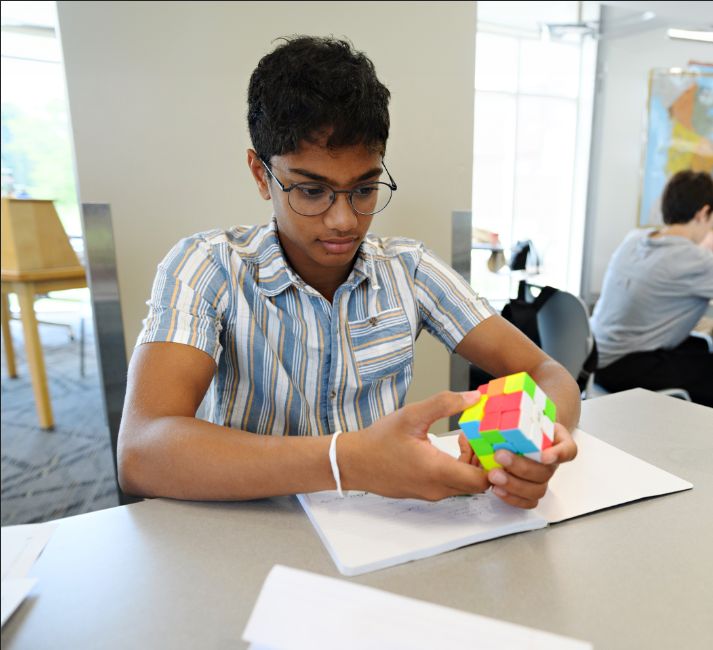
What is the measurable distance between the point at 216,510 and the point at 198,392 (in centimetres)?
22

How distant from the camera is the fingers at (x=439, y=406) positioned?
1.78ft

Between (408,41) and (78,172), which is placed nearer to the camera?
(78,172)

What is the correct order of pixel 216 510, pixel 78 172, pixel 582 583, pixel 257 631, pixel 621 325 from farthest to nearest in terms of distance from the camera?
pixel 621 325, pixel 78 172, pixel 216 510, pixel 582 583, pixel 257 631

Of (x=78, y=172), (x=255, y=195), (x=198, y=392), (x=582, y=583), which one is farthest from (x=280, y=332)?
(x=78, y=172)

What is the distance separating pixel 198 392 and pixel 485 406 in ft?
1.55

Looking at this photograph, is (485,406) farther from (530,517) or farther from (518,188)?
(518,188)

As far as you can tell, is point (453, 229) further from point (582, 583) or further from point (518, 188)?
point (518, 188)

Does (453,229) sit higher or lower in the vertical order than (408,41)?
lower

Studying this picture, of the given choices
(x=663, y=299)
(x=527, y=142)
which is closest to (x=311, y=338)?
(x=663, y=299)

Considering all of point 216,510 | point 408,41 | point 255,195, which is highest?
point 408,41

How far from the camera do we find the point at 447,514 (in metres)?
0.62

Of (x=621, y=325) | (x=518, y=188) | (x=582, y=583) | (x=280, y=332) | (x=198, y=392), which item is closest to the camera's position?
(x=582, y=583)

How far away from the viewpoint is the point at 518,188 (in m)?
5.30

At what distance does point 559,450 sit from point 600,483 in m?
0.19
